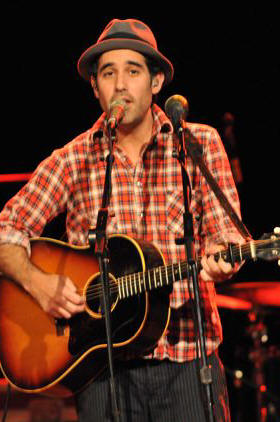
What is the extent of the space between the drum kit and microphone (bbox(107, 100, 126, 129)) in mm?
2571

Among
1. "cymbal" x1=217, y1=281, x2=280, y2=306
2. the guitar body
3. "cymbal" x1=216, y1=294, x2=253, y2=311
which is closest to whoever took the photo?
the guitar body

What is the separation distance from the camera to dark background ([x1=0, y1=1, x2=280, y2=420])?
5.50m

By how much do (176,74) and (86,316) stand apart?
3637 millimetres

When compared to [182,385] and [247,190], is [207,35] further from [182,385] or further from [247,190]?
[182,385]

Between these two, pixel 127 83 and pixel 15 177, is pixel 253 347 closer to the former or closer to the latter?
pixel 15 177

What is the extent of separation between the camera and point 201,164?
8.39 ft

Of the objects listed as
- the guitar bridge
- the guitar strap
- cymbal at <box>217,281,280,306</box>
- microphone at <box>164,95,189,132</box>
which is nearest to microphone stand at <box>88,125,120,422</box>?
microphone at <box>164,95,189,132</box>

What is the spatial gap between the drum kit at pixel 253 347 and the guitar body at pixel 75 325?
222 centimetres

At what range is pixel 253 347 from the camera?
17.7 feet

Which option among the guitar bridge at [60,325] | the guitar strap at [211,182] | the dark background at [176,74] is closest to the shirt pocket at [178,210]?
the guitar strap at [211,182]

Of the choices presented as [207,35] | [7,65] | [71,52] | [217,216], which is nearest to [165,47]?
[207,35]

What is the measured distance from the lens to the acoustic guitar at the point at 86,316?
2.61m

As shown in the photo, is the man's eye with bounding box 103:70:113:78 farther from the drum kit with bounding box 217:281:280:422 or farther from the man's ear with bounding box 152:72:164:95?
the drum kit with bounding box 217:281:280:422

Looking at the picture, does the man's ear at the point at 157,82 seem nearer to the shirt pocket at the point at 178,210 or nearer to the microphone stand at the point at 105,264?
the shirt pocket at the point at 178,210
